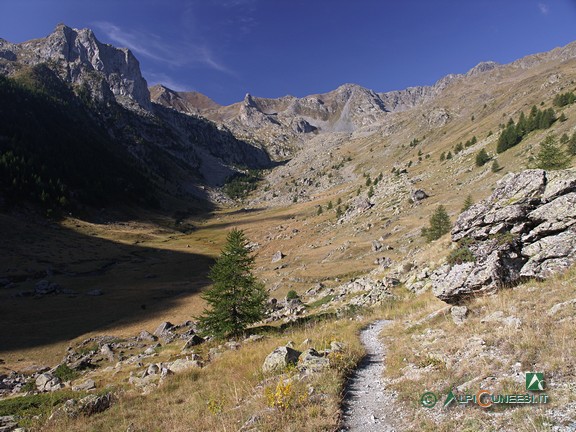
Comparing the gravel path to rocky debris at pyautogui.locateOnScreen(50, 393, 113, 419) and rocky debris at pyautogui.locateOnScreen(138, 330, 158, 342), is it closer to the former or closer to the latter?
rocky debris at pyautogui.locateOnScreen(50, 393, 113, 419)

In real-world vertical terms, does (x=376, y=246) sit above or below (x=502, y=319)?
below

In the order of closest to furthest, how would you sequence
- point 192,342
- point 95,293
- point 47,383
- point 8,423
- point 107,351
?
point 8,423 → point 47,383 → point 192,342 → point 107,351 → point 95,293

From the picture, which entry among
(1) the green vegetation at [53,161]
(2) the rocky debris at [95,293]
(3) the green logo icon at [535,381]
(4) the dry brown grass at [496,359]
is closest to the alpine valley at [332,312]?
(4) the dry brown grass at [496,359]

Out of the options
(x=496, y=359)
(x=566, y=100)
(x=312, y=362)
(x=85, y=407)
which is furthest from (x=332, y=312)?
(x=566, y=100)

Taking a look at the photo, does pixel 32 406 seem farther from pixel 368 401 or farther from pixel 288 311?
pixel 288 311

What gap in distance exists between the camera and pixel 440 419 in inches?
258

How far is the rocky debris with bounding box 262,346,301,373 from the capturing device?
11492 millimetres

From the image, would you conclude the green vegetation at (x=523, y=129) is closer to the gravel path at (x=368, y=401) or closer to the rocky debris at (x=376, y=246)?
the rocky debris at (x=376, y=246)

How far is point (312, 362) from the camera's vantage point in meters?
10.9

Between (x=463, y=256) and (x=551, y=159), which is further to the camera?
(x=551, y=159)

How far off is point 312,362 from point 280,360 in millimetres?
1347

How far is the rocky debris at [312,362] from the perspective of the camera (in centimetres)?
1035

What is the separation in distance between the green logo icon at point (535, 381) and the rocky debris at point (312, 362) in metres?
5.36

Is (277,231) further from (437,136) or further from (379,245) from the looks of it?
(437,136)
